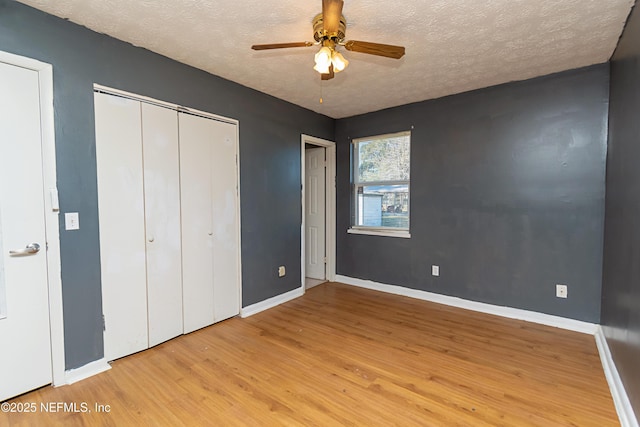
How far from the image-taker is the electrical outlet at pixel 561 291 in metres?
2.90

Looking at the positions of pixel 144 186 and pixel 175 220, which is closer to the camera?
pixel 144 186

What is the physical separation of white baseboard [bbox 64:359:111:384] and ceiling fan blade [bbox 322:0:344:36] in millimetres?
2780

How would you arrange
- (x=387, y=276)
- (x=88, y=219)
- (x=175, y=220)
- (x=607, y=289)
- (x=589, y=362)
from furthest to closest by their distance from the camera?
(x=387, y=276) → (x=175, y=220) → (x=607, y=289) → (x=589, y=362) → (x=88, y=219)

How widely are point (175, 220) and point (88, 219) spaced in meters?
0.63

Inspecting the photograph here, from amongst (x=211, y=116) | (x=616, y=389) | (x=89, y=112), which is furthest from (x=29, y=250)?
(x=616, y=389)

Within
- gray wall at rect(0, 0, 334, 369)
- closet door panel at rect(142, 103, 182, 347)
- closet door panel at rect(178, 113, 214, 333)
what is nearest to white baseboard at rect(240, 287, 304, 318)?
gray wall at rect(0, 0, 334, 369)

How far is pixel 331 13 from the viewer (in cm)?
161

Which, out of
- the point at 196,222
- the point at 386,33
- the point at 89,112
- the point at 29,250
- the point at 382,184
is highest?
the point at 386,33

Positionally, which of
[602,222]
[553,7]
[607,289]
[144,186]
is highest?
[553,7]

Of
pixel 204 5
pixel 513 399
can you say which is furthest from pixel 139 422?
pixel 204 5

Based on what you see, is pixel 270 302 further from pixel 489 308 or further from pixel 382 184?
pixel 489 308

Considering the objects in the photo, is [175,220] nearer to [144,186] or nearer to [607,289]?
[144,186]

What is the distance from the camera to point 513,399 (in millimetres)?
1885

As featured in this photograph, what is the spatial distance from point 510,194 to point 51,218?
3.99 metres
